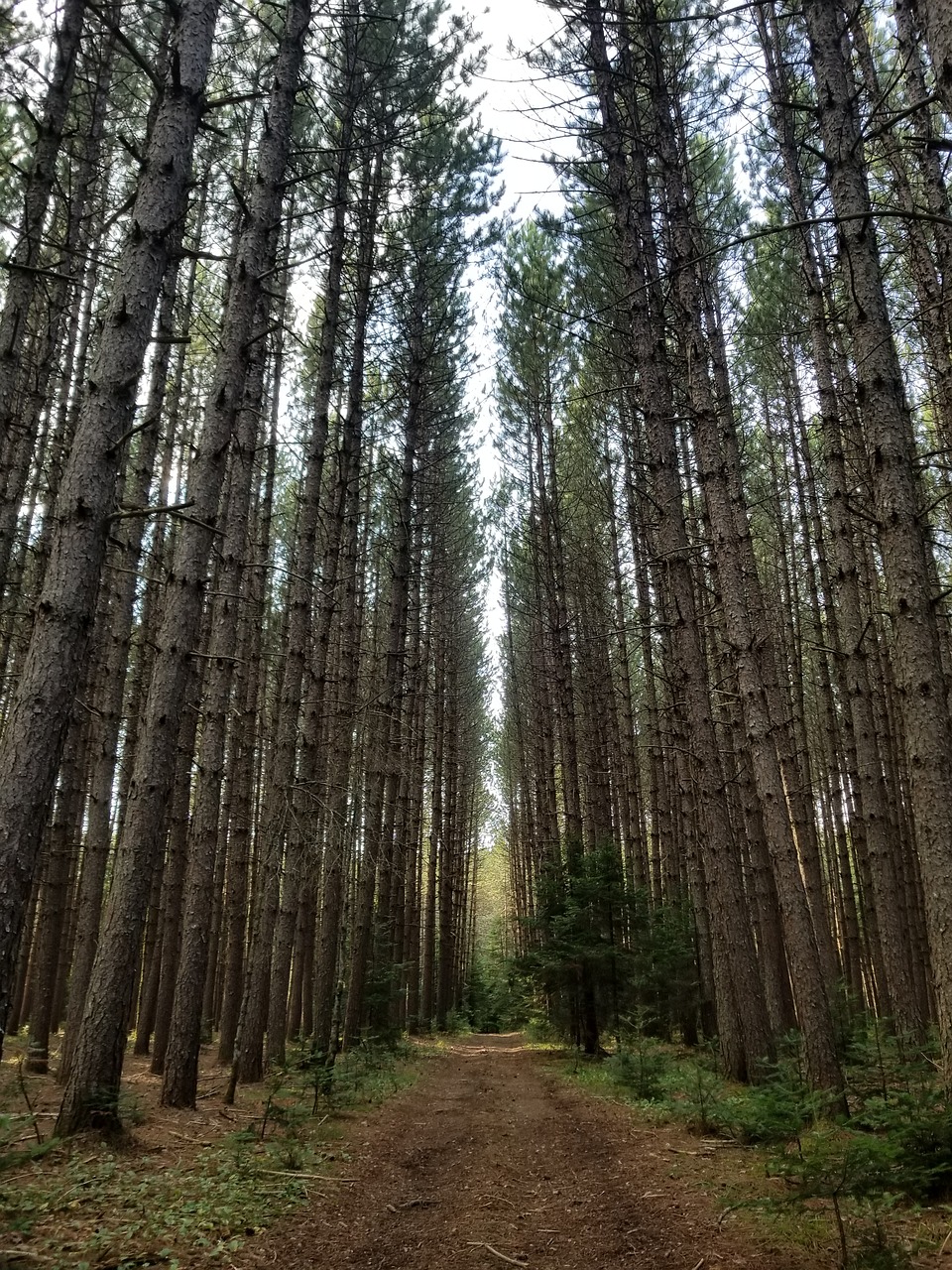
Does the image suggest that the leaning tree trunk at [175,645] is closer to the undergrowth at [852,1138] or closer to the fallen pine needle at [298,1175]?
the fallen pine needle at [298,1175]

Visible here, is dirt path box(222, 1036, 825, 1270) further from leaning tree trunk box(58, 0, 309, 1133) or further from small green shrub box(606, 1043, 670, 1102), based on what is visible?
leaning tree trunk box(58, 0, 309, 1133)

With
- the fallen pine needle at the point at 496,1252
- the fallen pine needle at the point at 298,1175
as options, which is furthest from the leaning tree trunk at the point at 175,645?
the fallen pine needle at the point at 496,1252

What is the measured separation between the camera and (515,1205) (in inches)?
195

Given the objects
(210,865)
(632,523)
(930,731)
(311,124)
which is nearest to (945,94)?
(930,731)

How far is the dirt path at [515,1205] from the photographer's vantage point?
3.88 meters

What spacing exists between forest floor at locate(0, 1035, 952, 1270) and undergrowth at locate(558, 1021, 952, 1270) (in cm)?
17

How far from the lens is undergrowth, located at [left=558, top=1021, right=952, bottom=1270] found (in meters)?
3.54

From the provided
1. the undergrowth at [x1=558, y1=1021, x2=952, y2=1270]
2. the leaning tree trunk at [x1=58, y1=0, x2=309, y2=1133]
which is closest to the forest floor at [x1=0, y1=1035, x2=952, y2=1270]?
the undergrowth at [x1=558, y1=1021, x2=952, y2=1270]

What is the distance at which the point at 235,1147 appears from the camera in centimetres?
555

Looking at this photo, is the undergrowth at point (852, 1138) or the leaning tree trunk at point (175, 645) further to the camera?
the leaning tree trunk at point (175, 645)

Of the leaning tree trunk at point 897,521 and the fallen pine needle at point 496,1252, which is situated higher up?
the leaning tree trunk at point 897,521

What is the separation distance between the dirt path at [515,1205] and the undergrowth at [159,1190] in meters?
0.23

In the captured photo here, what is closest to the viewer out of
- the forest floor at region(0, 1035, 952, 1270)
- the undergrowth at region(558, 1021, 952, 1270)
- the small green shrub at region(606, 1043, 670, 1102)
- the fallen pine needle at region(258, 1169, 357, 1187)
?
the undergrowth at region(558, 1021, 952, 1270)

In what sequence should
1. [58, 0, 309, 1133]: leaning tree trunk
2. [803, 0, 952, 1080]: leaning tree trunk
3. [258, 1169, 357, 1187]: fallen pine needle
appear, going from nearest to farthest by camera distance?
[803, 0, 952, 1080]: leaning tree trunk → [258, 1169, 357, 1187]: fallen pine needle → [58, 0, 309, 1133]: leaning tree trunk
